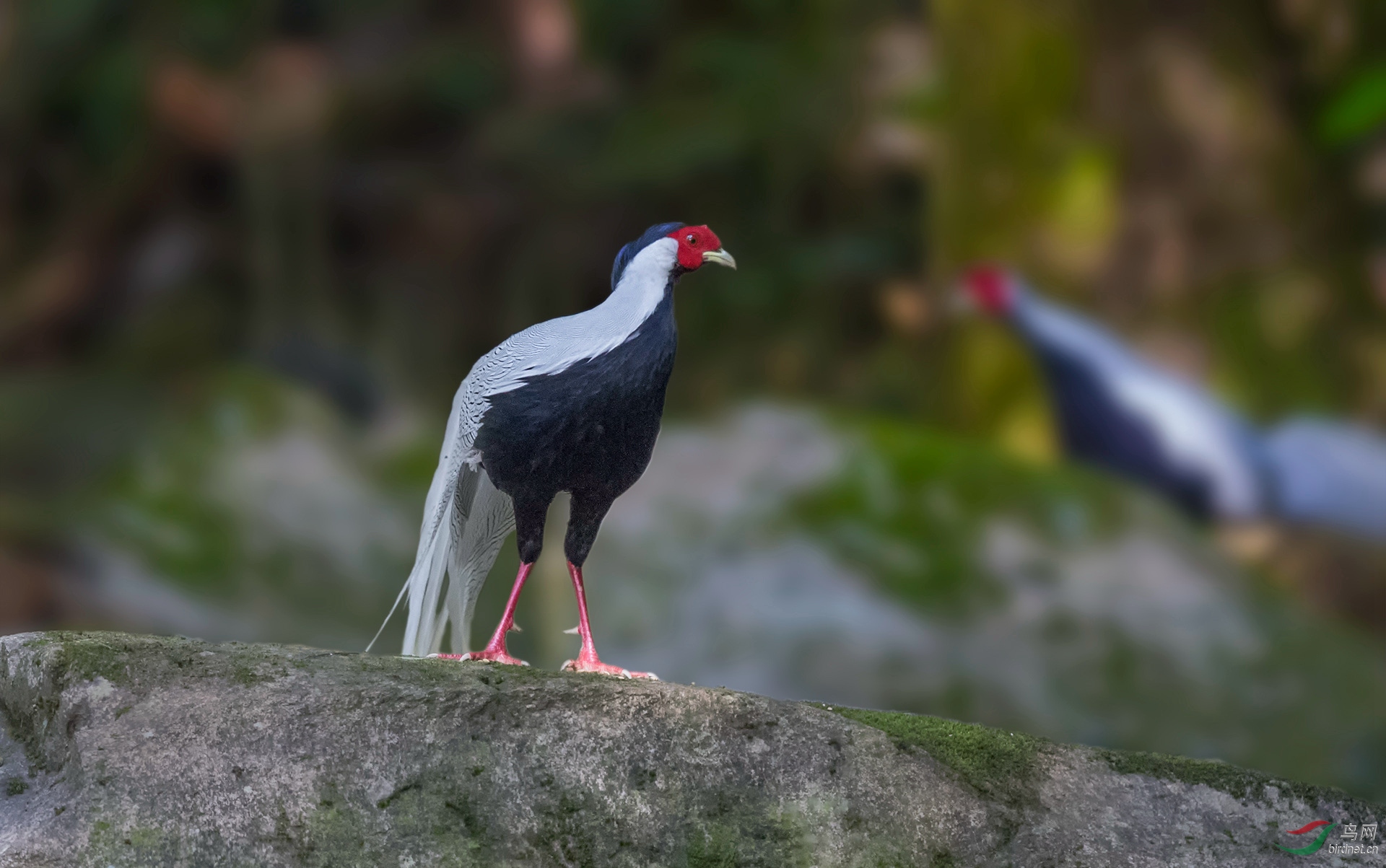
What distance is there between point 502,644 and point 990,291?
3.17 m

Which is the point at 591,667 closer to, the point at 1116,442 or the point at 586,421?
the point at 586,421

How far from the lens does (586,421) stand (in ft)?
5.70

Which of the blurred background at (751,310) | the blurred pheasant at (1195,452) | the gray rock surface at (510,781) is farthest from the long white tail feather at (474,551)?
the blurred pheasant at (1195,452)

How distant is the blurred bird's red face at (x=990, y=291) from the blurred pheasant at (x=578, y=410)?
2.94 meters

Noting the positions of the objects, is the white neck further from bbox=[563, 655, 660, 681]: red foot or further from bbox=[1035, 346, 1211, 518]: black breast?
bbox=[1035, 346, 1211, 518]: black breast

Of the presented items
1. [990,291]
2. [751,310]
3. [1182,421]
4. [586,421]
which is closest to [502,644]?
[586,421]

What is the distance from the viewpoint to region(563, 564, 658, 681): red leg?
5.58ft

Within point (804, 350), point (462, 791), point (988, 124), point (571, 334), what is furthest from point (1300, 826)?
point (804, 350)

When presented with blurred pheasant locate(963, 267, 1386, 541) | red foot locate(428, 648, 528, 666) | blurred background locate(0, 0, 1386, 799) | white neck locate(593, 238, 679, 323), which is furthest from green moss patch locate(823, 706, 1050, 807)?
blurred pheasant locate(963, 267, 1386, 541)

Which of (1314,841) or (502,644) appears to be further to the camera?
(502,644)

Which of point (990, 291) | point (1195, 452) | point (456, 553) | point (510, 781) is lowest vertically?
point (510, 781)

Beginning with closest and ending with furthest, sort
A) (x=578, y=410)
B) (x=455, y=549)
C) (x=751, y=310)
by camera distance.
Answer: (x=578, y=410) < (x=455, y=549) < (x=751, y=310)

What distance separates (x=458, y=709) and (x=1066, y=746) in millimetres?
727

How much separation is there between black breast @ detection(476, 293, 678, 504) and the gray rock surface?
0.31 metres
